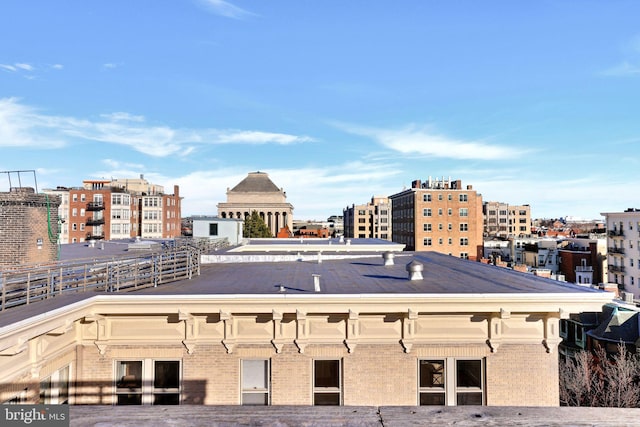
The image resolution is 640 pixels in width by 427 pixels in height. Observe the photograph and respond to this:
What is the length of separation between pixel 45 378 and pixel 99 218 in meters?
87.8

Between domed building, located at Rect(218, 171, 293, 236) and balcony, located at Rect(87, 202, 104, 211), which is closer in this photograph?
balcony, located at Rect(87, 202, 104, 211)

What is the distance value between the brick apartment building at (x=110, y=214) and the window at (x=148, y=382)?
8261cm

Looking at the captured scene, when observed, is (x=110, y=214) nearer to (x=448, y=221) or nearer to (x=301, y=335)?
(x=448, y=221)

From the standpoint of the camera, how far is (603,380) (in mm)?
29344

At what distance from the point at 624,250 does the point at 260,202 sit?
295ft

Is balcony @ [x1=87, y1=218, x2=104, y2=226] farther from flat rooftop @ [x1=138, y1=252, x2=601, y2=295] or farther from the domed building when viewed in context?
flat rooftop @ [x1=138, y1=252, x2=601, y2=295]

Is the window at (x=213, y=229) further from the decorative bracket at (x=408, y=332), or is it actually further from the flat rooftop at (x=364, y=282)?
the decorative bracket at (x=408, y=332)

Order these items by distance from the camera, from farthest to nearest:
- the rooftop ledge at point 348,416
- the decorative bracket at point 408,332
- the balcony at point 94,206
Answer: the balcony at point 94,206 < the decorative bracket at point 408,332 < the rooftop ledge at point 348,416

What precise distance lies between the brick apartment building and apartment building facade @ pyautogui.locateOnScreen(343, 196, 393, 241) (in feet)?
217

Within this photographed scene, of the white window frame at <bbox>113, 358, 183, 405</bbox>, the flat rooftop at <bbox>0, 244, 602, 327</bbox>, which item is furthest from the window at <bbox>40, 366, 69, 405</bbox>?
the flat rooftop at <bbox>0, 244, 602, 327</bbox>

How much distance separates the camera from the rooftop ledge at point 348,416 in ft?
8.33

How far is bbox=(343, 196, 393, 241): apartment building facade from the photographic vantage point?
139750mm

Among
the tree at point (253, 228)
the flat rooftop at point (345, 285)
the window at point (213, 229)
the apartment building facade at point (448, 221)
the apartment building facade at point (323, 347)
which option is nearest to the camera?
the flat rooftop at point (345, 285)

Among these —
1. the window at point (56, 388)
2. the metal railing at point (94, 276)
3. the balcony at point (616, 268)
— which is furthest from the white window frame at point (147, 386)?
the balcony at point (616, 268)
